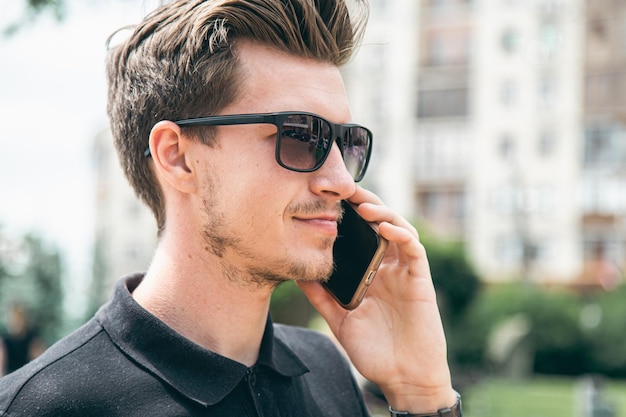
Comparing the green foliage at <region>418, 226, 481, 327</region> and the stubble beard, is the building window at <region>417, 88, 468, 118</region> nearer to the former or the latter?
the green foliage at <region>418, 226, 481, 327</region>

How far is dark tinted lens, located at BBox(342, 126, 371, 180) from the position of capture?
248cm

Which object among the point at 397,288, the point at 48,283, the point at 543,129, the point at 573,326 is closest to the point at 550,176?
the point at 543,129

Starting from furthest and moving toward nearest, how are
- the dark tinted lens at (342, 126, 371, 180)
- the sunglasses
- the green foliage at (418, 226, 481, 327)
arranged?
the green foliage at (418, 226, 481, 327) → the dark tinted lens at (342, 126, 371, 180) → the sunglasses

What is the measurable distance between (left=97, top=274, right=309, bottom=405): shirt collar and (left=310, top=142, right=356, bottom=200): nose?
53cm

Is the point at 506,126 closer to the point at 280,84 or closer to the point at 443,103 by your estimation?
the point at 443,103

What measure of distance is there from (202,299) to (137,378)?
0.30m

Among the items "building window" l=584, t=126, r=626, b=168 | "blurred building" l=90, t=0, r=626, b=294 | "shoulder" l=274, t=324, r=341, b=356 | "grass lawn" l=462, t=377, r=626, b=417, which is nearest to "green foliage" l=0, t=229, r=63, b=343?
"grass lawn" l=462, t=377, r=626, b=417

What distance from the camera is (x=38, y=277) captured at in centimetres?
1392

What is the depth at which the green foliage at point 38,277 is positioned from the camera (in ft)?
44.8

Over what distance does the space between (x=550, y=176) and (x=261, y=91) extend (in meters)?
44.4

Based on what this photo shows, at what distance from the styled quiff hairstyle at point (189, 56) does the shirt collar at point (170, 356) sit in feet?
1.10

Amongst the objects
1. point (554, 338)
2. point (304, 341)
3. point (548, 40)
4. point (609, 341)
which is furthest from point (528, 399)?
point (548, 40)

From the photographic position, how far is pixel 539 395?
19984 millimetres

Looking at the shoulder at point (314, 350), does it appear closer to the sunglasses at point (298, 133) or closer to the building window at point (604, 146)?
the sunglasses at point (298, 133)
